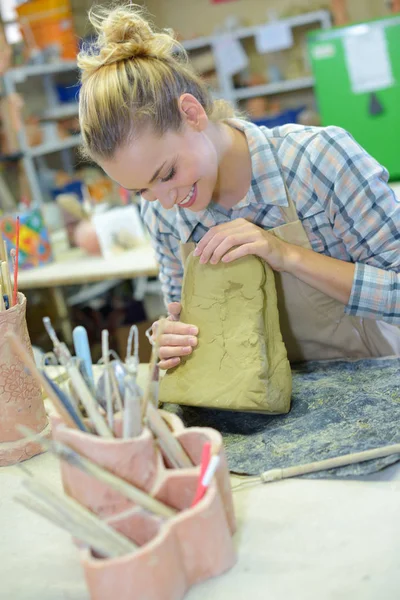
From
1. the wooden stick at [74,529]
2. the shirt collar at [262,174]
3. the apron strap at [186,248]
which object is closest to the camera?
the wooden stick at [74,529]

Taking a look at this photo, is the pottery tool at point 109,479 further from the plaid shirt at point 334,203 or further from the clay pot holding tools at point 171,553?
the plaid shirt at point 334,203

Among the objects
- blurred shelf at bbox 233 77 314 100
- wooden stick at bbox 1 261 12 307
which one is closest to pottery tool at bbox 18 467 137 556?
wooden stick at bbox 1 261 12 307

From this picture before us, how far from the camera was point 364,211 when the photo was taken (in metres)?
1.37

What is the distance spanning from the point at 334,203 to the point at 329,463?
0.59 metres

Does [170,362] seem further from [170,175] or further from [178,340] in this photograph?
[170,175]

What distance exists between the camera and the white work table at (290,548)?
0.84 meters

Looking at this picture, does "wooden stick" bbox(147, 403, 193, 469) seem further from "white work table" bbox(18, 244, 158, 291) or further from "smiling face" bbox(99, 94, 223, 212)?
"white work table" bbox(18, 244, 158, 291)

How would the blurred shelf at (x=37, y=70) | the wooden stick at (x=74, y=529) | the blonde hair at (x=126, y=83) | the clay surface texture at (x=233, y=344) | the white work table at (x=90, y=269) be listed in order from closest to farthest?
the wooden stick at (x=74, y=529), the clay surface texture at (x=233, y=344), the blonde hair at (x=126, y=83), the white work table at (x=90, y=269), the blurred shelf at (x=37, y=70)

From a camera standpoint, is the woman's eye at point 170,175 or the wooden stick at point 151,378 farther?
the woman's eye at point 170,175

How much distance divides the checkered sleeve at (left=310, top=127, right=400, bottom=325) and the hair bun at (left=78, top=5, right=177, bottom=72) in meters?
0.38

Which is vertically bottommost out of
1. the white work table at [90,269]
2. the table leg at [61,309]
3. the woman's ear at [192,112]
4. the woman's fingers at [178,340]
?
the table leg at [61,309]

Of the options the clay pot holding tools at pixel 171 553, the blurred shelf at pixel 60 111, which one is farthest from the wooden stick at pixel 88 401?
the blurred shelf at pixel 60 111

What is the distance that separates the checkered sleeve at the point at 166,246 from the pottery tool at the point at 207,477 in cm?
86

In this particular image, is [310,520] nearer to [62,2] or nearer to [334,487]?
[334,487]
